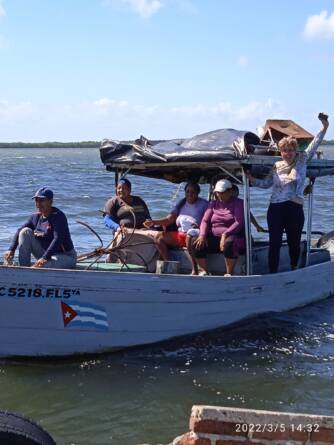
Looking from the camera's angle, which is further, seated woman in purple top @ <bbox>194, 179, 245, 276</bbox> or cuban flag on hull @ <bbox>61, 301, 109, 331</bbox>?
seated woman in purple top @ <bbox>194, 179, 245, 276</bbox>

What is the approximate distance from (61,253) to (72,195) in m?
22.3

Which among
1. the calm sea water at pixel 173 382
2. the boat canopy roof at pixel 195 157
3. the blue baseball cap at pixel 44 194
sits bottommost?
the calm sea water at pixel 173 382

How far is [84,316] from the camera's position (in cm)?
757

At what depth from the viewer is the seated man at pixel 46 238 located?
26.4ft

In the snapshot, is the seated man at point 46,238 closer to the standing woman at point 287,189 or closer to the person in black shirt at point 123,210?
the person in black shirt at point 123,210

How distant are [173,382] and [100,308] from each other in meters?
1.06

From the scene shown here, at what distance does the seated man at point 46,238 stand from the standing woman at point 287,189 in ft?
7.66

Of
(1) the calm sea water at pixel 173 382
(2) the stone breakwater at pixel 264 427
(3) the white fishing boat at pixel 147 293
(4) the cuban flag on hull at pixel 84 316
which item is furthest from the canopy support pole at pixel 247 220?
(2) the stone breakwater at pixel 264 427

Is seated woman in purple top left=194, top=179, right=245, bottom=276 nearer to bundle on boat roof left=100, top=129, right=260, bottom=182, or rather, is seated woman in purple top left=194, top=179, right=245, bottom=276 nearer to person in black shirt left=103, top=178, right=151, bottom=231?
bundle on boat roof left=100, top=129, right=260, bottom=182

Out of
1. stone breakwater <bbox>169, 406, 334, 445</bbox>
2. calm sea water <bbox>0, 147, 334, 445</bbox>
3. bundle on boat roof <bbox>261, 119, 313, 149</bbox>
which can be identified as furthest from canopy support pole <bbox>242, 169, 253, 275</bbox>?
stone breakwater <bbox>169, 406, 334, 445</bbox>

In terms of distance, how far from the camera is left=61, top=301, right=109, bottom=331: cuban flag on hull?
7.50 metres

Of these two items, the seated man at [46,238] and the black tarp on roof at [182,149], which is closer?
the seated man at [46,238]

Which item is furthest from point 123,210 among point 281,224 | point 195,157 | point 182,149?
point 281,224

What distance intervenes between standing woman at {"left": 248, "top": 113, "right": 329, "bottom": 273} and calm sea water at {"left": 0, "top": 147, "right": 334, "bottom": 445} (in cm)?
103
